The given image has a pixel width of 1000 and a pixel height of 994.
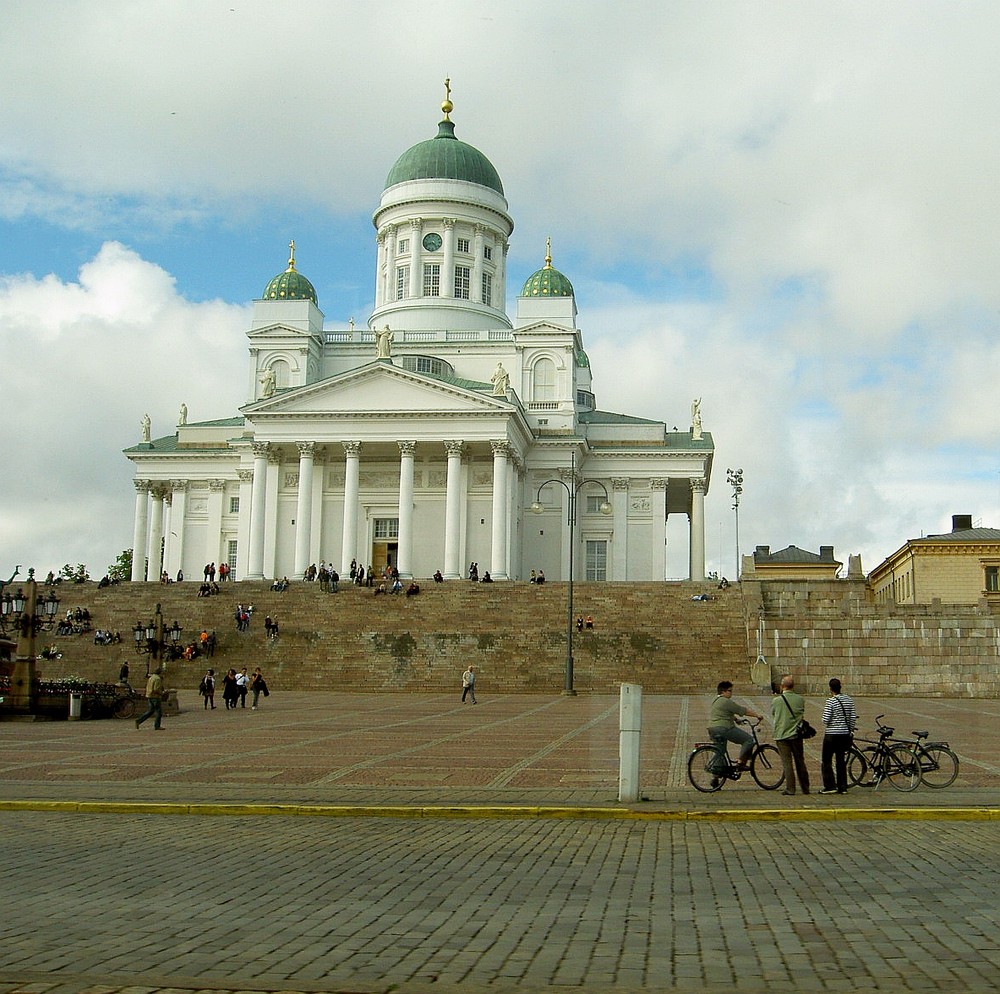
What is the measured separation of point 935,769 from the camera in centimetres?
1786

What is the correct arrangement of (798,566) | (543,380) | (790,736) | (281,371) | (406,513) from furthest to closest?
1. (798,566)
2. (281,371)
3. (543,380)
4. (406,513)
5. (790,736)

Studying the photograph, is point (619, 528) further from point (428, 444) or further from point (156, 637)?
point (156, 637)

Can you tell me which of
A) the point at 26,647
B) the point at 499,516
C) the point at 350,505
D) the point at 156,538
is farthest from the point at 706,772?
the point at 156,538

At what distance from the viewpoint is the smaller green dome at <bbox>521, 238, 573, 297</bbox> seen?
267 ft

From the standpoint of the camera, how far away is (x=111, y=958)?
8312 millimetres

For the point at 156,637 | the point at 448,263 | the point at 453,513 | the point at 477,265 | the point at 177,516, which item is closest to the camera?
the point at 156,637

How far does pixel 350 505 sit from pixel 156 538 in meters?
17.4

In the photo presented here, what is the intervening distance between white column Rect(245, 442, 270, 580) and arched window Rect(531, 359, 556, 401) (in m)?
17.8

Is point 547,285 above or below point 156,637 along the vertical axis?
above

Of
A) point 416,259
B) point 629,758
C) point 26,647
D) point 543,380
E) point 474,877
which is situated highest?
point 416,259

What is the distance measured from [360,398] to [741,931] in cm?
6202

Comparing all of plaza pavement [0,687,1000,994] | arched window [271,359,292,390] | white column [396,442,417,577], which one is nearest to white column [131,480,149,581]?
arched window [271,359,292,390]

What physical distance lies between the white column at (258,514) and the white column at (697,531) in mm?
→ 25537

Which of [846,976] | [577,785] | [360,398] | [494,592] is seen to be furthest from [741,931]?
[360,398]
